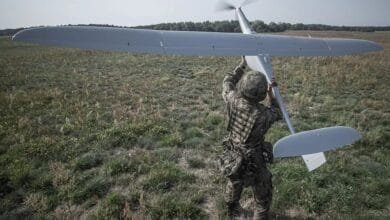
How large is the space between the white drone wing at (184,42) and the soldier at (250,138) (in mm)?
1411

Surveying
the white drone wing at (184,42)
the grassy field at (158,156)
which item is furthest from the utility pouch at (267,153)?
the white drone wing at (184,42)

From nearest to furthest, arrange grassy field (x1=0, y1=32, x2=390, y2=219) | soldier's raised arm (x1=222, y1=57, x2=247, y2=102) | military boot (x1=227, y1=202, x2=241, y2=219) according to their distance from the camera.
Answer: soldier's raised arm (x1=222, y1=57, x2=247, y2=102)
military boot (x1=227, y1=202, x2=241, y2=219)
grassy field (x1=0, y1=32, x2=390, y2=219)

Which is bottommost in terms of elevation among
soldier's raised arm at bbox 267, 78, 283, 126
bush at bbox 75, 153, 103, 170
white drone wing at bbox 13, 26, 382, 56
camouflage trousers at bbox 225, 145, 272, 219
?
bush at bbox 75, 153, 103, 170

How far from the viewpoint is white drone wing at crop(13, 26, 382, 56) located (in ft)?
15.4

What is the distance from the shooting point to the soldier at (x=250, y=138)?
14.6 feet

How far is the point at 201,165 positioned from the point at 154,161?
3.85 feet

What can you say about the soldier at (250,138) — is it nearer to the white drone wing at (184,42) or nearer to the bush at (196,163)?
the white drone wing at (184,42)

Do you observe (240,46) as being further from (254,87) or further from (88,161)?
(88,161)

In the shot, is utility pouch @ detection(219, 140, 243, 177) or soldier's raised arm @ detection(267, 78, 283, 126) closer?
soldier's raised arm @ detection(267, 78, 283, 126)

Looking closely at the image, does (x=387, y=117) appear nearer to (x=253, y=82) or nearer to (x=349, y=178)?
(x=349, y=178)

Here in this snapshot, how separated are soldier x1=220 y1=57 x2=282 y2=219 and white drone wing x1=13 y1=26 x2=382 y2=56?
55.5 inches

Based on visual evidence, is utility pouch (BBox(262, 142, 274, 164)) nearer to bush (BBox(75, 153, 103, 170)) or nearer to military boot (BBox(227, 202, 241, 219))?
military boot (BBox(227, 202, 241, 219))

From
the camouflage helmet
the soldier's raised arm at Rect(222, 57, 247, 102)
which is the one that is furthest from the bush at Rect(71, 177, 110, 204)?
the camouflage helmet

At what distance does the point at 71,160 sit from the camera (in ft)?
25.3
